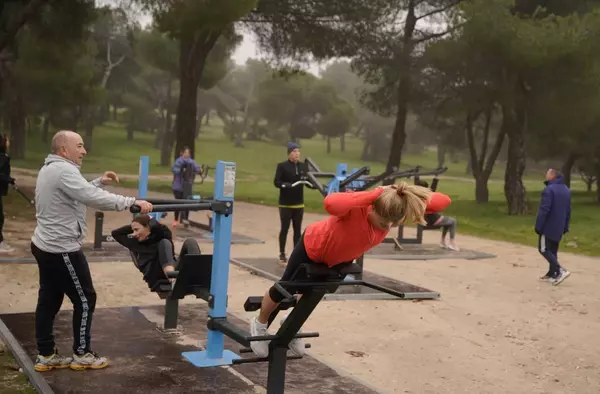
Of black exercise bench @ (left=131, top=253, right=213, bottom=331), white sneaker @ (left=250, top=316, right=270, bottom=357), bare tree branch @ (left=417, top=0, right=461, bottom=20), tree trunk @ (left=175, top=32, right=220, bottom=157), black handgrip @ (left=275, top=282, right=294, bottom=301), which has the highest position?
bare tree branch @ (left=417, top=0, right=461, bottom=20)

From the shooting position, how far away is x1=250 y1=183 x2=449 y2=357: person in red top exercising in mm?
3727

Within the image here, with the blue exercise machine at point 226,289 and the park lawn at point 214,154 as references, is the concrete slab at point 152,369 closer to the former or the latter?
the blue exercise machine at point 226,289

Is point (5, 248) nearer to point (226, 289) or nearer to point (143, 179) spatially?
point (143, 179)

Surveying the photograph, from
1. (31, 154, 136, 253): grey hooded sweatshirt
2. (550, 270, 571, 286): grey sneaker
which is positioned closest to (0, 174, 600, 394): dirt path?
(550, 270, 571, 286): grey sneaker

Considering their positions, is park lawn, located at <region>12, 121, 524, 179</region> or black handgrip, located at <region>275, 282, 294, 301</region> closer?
black handgrip, located at <region>275, 282, 294, 301</region>

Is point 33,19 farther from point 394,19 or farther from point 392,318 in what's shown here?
point 392,318

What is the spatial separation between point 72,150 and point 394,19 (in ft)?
64.7

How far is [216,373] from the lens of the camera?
4801 mm

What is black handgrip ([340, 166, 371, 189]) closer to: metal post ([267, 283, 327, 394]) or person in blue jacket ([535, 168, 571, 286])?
person in blue jacket ([535, 168, 571, 286])

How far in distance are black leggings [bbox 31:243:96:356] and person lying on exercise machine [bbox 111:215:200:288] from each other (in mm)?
964

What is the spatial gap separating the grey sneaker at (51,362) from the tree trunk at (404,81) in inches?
683

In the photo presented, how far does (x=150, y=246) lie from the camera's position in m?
5.67

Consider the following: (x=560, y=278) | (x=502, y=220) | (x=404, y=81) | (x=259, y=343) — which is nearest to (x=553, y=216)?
(x=560, y=278)

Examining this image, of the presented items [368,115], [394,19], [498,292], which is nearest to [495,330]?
[498,292]
